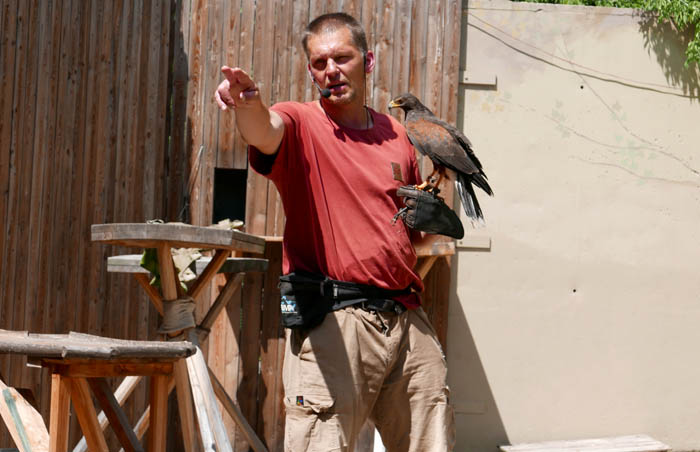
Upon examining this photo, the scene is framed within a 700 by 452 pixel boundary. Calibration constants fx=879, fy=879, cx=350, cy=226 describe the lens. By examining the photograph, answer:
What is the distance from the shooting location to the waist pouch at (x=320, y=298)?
2691 mm

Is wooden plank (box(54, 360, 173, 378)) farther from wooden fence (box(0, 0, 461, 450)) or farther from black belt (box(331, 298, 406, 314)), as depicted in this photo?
wooden fence (box(0, 0, 461, 450))

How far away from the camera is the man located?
8.68 ft

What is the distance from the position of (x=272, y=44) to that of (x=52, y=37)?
4.32 feet

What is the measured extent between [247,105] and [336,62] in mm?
459

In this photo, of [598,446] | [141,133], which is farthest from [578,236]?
[141,133]

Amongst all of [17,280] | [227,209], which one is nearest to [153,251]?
[17,280]

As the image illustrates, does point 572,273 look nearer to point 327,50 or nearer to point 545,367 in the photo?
point 545,367

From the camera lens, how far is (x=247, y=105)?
2.45 m

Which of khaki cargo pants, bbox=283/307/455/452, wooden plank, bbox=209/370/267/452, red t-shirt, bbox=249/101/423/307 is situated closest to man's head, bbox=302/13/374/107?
red t-shirt, bbox=249/101/423/307

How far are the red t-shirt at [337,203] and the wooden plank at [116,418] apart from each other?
0.95m

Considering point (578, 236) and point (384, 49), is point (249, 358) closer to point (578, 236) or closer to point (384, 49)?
point (384, 49)

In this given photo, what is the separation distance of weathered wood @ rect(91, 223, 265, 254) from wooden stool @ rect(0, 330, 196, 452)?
1.93 feet

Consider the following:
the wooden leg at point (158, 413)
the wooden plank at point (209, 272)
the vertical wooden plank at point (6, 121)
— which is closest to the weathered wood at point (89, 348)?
the wooden leg at point (158, 413)

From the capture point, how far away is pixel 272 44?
5543mm
